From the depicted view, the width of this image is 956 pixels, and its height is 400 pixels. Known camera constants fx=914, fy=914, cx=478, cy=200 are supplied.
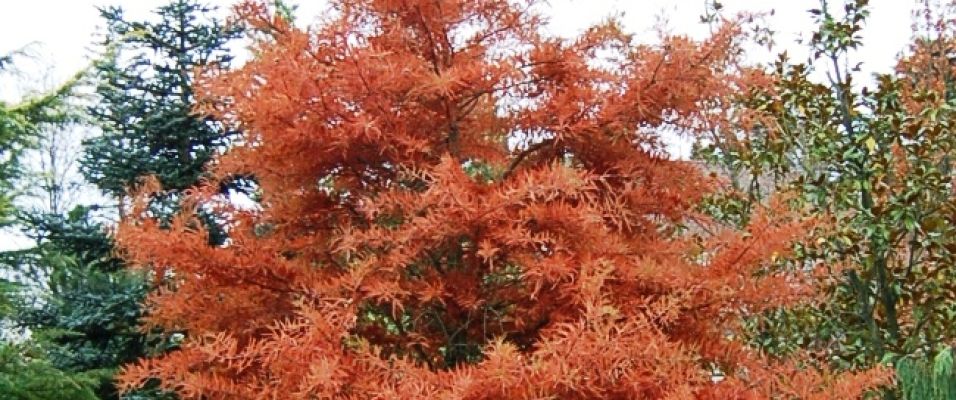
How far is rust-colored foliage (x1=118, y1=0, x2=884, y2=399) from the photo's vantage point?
→ 115 inches

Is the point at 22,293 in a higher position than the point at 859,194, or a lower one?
lower

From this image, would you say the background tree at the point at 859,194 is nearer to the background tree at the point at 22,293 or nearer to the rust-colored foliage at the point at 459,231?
the rust-colored foliage at the point at 459,231

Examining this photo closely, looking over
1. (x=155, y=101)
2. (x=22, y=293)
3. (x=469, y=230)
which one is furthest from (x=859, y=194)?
(x=22, y=293)

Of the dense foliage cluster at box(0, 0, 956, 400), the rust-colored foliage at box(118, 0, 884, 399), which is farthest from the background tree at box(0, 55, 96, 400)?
the rust-colored foliage at box(118, 0, 884, 399)

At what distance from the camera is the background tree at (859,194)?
15.4ft

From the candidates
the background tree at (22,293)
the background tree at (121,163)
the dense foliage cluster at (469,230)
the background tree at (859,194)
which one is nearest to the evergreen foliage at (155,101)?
the background tree at (121,163)

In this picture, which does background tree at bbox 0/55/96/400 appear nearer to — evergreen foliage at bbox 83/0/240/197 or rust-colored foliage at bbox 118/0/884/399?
evergreen foliage at bbox 83/0/240/197

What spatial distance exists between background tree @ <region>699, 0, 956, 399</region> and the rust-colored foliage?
1.31 m

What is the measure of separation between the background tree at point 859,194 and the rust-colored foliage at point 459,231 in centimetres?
131

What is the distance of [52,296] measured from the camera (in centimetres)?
553

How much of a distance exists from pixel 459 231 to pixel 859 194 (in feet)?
9.26

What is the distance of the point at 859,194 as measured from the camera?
4934 millimetres

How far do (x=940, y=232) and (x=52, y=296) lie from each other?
505 centimetres

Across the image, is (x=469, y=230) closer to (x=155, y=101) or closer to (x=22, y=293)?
(x=155, y=101)
